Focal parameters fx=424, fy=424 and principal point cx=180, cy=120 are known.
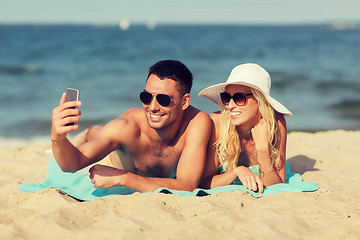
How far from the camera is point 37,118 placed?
32.2 feet

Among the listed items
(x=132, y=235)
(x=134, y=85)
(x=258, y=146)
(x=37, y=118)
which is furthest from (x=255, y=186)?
(x=134, y=85)

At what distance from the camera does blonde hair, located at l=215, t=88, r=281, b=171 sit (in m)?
3.96

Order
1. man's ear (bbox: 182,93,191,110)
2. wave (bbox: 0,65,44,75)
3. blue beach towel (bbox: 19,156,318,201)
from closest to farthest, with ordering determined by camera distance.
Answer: blue beach towel (bbox: 19,156,318,201), man's ear (bbox: 182,93,191,110), wave (bbox: 0,65,44,75)

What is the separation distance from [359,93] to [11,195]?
1125cm

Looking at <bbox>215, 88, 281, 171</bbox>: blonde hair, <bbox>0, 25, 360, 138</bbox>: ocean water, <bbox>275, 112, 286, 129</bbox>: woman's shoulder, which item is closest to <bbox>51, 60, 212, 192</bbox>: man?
<bbox>215, 88, 281, 171</bbox>: blonde hair

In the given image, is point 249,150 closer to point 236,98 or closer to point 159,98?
point 236,98

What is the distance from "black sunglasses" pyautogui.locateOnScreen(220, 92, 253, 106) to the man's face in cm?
43

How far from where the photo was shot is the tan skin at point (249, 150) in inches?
154

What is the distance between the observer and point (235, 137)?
13.5 ft

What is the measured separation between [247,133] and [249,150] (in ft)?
0.69

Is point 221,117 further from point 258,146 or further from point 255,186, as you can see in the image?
point 255,186

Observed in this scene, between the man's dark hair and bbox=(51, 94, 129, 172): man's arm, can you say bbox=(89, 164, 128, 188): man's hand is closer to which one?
bbox=(51, 94, 129, 172): man's arm

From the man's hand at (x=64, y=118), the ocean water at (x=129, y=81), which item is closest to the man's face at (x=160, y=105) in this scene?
the man's hand at (x=64, y=118)

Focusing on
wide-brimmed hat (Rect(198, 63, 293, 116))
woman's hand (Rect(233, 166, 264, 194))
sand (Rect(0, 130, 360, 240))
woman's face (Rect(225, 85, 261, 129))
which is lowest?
sand (Rect(0, 130, 360, 240))
